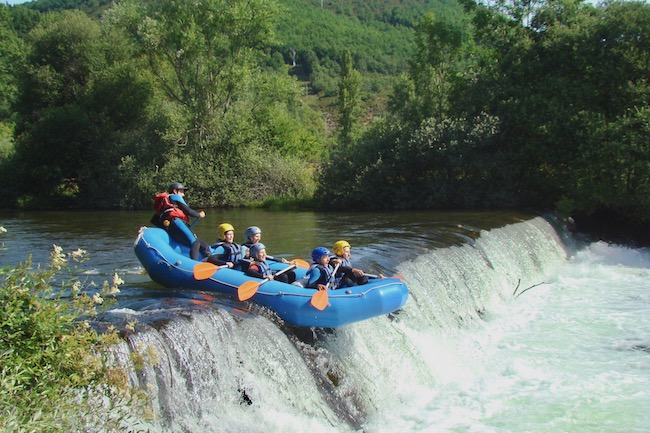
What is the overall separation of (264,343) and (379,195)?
17.2m

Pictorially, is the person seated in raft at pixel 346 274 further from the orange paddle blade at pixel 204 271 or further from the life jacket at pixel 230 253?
the orange paddle blade at pixel 204 271

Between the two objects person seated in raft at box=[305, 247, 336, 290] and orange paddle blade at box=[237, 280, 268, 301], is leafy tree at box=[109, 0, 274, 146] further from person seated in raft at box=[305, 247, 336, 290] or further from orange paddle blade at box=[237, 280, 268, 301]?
orange paddle blade at box=[237, 280, 268, 301]

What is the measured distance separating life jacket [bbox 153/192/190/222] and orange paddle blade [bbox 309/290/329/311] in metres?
3.30

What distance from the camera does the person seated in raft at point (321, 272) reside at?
8.39 m

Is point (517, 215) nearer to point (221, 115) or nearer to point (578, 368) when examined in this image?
point (578, 368)

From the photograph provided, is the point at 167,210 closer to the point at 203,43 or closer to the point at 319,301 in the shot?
the point at 319,301

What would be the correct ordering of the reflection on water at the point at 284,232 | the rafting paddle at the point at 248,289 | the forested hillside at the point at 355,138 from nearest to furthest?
the rafting paddle at the point at 248,289 < the reflection on water at the point at 284,232 < the forested hillside at the point at 355,138

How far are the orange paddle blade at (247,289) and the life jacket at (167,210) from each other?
254cm

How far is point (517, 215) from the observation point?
61.7ft

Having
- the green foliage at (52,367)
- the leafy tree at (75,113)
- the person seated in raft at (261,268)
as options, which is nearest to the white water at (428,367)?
the green foliage at (52,367)

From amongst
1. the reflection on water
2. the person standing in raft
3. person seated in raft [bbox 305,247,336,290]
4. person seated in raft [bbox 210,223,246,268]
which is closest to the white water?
person seated in raft [bbox 305,247,336,290]

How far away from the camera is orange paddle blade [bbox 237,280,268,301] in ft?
25.2

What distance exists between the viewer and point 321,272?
8.44 meters

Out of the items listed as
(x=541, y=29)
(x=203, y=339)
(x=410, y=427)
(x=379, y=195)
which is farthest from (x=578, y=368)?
(x=541, y=29)
